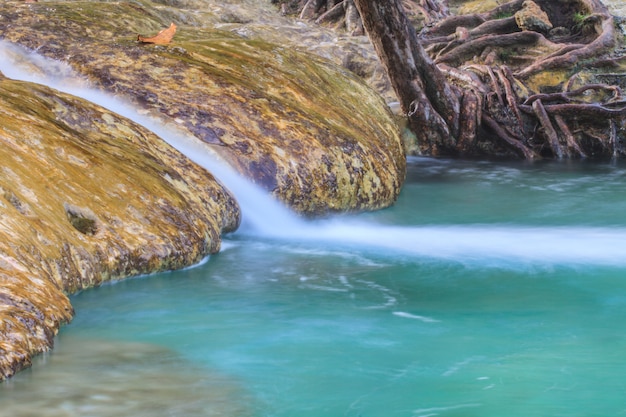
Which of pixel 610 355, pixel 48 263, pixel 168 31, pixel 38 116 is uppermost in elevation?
pixel 168 31

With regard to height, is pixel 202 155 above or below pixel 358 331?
above

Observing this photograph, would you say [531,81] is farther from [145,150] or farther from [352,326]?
[352,326]

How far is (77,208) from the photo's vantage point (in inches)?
212

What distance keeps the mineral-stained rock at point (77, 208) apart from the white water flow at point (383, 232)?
0.35 meters

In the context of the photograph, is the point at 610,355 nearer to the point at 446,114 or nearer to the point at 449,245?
the point at 449,245

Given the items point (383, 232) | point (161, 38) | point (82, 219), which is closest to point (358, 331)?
point (82, 219)

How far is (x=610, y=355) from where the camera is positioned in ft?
14.1

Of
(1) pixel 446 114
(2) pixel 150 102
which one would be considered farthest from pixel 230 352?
(1) pixel 446 114

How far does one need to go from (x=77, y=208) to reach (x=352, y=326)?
1724mm

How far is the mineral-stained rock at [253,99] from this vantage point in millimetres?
7520

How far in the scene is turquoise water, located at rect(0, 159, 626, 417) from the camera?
372 centimetres

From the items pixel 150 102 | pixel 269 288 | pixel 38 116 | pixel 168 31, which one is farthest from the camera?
pixel 168 31

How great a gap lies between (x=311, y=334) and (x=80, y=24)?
207 inches

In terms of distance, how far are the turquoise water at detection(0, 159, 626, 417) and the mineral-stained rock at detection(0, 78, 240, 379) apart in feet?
0.49
